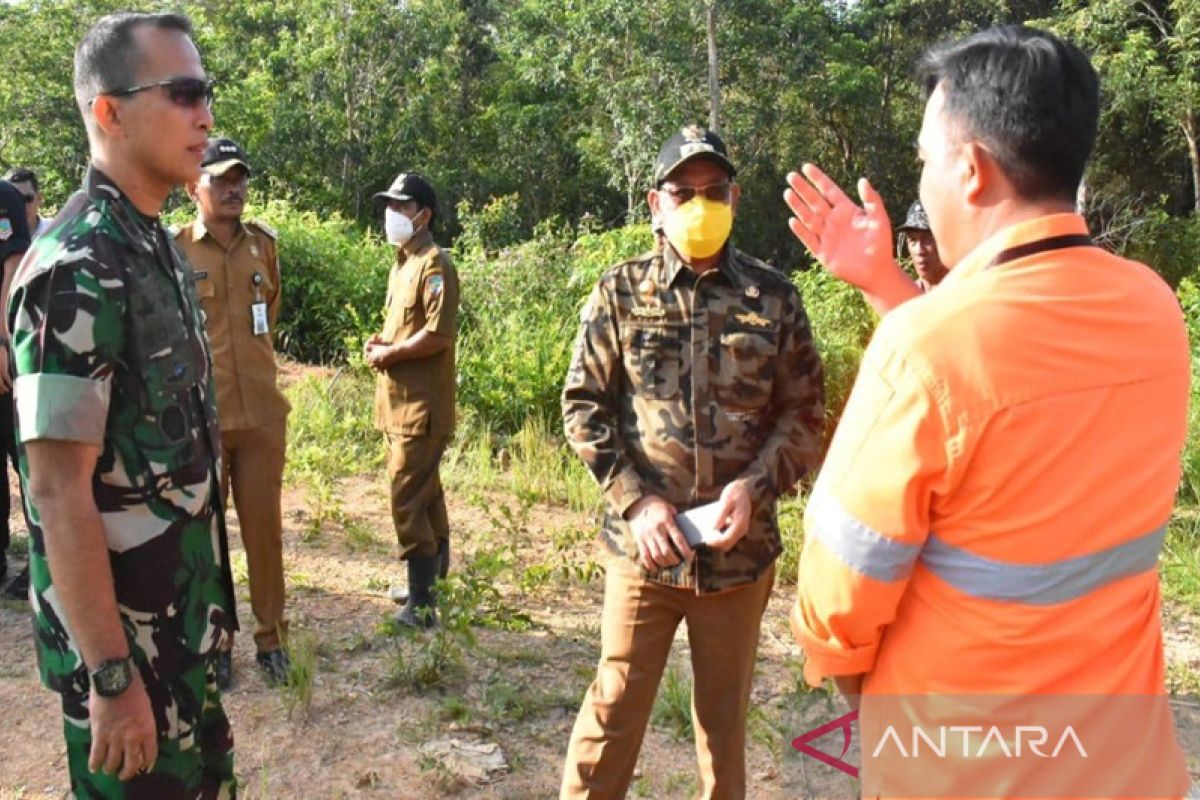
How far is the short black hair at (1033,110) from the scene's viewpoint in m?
1.42

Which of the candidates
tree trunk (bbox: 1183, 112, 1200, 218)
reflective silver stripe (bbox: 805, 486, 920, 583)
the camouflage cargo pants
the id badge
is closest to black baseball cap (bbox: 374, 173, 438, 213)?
the id badge

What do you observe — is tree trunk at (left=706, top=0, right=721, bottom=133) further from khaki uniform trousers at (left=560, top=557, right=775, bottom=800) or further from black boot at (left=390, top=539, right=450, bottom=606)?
khaki uniform trousers at (left=560, top=557, right=775, bottom=800)

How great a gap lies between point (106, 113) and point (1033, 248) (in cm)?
177

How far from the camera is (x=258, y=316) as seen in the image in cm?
389

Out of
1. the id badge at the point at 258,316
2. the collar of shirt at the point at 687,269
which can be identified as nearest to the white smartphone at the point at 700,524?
the collar of shirt at the point at 687,269

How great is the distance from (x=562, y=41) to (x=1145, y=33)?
11952mm

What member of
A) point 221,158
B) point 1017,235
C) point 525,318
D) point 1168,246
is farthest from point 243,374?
point 1168,246

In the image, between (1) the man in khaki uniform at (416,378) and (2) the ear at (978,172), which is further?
(1) the man in khaki uniform at (416,378)

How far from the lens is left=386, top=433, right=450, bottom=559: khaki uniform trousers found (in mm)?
4453

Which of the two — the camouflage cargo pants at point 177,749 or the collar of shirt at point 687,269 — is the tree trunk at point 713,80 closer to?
the collar of shirt at point 687,269

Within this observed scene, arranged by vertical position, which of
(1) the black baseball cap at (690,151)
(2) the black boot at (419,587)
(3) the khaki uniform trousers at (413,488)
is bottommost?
(2) the black boot at (419,587)

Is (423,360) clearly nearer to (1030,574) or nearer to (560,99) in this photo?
(1030,574)

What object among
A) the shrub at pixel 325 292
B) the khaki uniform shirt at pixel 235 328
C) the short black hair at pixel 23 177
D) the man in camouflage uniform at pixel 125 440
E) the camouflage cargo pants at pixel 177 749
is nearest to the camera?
the man in camouflage uniform at pixel 125 440

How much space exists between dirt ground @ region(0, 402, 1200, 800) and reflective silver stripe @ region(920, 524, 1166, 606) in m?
2.13
